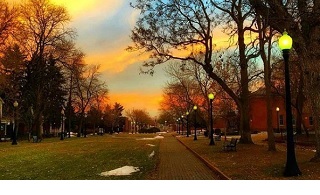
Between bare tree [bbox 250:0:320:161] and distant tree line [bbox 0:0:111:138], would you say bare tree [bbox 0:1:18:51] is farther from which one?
bare tree [bbox 250:0:320:161]

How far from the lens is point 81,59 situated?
40500 millimetres

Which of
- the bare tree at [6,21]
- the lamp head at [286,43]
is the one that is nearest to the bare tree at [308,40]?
the lamp head at [286,43]

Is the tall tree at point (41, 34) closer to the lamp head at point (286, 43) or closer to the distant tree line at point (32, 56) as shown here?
the distant tree line at point (32, 56)

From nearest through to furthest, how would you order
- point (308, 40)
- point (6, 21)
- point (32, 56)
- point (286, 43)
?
1. point (286, 43)
2. point (308, 40)
3. point (6, 21)
4. point (32, 56)

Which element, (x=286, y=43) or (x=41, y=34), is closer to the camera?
(x=286, y=43)

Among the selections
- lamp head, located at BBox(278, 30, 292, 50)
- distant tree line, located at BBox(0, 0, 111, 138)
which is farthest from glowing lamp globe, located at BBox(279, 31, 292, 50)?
distant tree line, located at BBox(0, 0, 111, 138)

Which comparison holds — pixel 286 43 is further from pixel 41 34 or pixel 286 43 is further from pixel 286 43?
pixel 41 34

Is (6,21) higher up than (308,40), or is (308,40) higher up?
(6,21)

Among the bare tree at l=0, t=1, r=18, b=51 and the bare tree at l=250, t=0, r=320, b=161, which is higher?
the bare tree at l=0, t=1, r=18, b=51

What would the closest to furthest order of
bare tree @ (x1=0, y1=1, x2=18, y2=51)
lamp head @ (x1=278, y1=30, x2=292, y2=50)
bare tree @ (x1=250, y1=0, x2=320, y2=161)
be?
lamp head @ (x1=278, y1=30, x2=292, y2=50) → bare tree @ (x1=250, y1=0, x2=320, y2=161) → bare tree @ (x1=0, y1=1, x2=18, y2=51)

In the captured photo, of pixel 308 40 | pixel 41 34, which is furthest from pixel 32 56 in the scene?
pixel 308 40

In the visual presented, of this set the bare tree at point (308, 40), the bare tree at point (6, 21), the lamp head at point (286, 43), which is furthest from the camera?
the bare tree at point (6, 21)

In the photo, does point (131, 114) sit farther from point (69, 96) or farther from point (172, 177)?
point (172, 177)

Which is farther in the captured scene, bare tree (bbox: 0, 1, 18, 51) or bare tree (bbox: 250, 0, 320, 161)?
bare tree (bbox: 0, 1, 18, 51)
